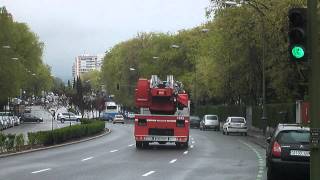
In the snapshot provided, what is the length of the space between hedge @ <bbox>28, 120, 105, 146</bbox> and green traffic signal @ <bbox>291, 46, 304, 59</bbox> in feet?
74.1

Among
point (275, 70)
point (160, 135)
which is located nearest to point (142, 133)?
point (160, 135)

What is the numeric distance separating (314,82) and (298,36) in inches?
39.6

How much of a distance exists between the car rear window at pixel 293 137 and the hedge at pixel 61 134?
59.9ft

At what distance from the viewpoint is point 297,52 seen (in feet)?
40.9

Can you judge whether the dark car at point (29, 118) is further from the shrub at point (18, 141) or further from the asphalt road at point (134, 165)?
the asphalt road at point (134, 165)

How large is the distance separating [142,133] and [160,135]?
0.87 meters

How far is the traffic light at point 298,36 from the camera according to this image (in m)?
12.4

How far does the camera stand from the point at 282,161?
17156 millimetres

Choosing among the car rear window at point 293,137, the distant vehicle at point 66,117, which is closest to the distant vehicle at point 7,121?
the distant vehicle at point 66,117

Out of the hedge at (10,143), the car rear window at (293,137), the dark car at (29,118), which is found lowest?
the hedge at (10,143)

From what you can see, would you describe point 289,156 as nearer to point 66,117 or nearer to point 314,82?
point 314,82

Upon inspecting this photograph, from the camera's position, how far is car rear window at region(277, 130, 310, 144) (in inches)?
684

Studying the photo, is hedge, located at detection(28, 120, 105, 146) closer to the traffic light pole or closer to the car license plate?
the car license plate

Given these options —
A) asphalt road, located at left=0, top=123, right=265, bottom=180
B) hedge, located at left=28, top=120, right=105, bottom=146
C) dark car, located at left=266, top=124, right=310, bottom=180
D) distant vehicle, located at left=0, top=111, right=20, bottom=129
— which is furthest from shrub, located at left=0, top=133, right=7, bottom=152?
distant vehicle, located at left=0, top=111, right=20, bottom=129
